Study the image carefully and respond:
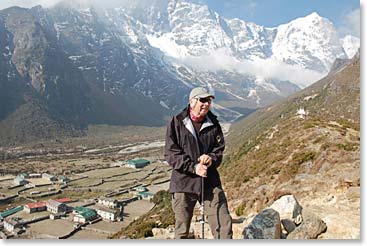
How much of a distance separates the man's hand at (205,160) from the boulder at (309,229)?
2.03m

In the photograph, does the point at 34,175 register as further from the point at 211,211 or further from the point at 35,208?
the point at 211,211

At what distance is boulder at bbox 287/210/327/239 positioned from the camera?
5367 millimetres

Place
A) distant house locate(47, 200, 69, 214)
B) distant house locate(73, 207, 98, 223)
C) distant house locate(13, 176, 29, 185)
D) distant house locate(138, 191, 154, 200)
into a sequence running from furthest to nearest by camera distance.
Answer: distant house locate(13, 176, 29, 185) < distant house locate(138, 191, 154, 200) < distant house locate(47, 200, 69, 214) < distant house locate(73, 207, 98, 223)

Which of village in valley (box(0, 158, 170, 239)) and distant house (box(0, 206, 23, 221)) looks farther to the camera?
distant house (box(0, 206, 23, 221))

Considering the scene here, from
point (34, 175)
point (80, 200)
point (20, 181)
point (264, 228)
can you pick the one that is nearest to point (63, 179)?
point (20, 181)

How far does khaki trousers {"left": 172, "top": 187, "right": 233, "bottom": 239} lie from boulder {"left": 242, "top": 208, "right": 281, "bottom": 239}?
1.22 m

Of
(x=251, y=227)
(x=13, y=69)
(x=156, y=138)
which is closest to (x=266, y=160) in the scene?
(x=251, y=227)

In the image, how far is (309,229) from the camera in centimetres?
545

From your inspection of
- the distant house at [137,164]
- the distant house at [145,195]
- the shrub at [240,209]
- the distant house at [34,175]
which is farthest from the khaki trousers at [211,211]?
the distant house at [137,164]

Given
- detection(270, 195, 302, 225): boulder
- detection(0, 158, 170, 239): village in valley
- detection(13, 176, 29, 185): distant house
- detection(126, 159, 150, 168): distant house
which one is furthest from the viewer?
detection(126, 159, 150, 168): distant house

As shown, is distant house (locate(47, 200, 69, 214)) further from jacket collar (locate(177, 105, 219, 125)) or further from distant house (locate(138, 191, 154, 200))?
jacket collar (locate(177, 105, 219, 125))

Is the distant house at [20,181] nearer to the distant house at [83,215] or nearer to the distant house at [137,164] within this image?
the distant house at [137,164]

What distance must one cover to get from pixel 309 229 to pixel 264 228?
0.63 m

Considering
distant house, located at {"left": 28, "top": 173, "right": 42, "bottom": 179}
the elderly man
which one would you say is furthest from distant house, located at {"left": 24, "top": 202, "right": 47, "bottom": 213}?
the elderly man
